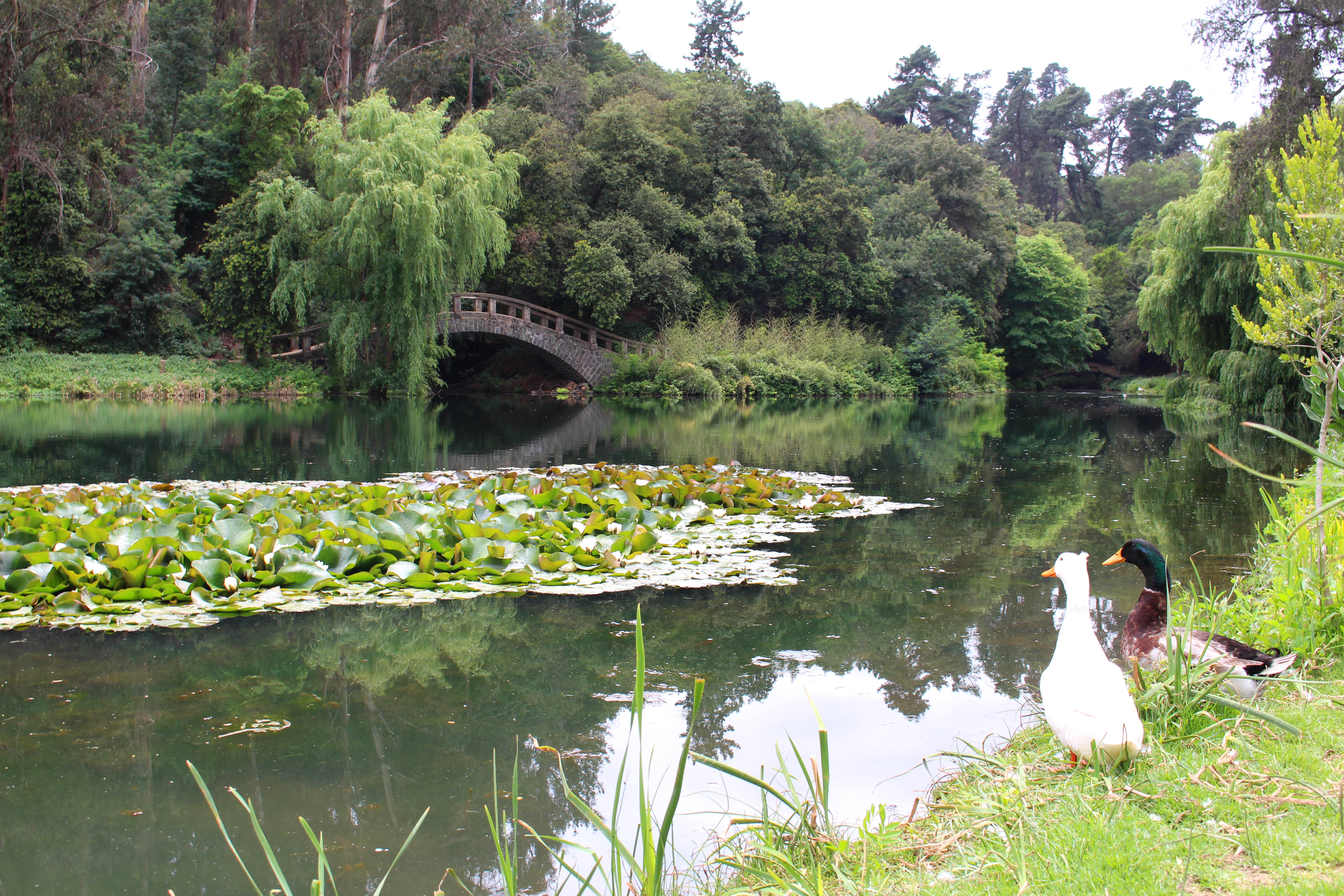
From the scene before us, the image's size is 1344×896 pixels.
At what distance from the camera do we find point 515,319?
25281 millimetres

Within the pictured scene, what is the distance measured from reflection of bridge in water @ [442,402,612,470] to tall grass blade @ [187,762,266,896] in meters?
6.98

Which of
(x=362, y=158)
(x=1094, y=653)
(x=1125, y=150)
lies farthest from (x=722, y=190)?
(x=1125, y=150)

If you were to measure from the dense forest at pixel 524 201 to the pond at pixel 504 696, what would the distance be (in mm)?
7662

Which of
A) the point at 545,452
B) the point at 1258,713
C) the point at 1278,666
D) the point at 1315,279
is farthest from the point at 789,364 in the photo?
the point at 1258,713

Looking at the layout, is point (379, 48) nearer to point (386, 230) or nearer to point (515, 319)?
point (515, 319)

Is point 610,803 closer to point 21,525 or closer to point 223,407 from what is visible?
point 21,525

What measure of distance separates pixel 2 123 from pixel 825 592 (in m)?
23.8

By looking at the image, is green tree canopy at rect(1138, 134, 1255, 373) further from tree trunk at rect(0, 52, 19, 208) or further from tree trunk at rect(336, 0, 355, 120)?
tree trunk at rect(0, 52, 19, 208)

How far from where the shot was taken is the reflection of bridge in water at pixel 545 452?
32.7 ft

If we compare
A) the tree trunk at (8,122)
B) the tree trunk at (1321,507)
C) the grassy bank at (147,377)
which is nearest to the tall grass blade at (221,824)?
the tree trunk at (1321,507)

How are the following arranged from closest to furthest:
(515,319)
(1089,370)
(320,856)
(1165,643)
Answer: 1. (320,856)
2. (1165,643)
3. (515,319)
4. (1089,370)

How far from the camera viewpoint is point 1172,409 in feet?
73.2

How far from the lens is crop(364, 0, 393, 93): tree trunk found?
27.3 meters

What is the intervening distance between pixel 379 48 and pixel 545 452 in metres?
21.5
